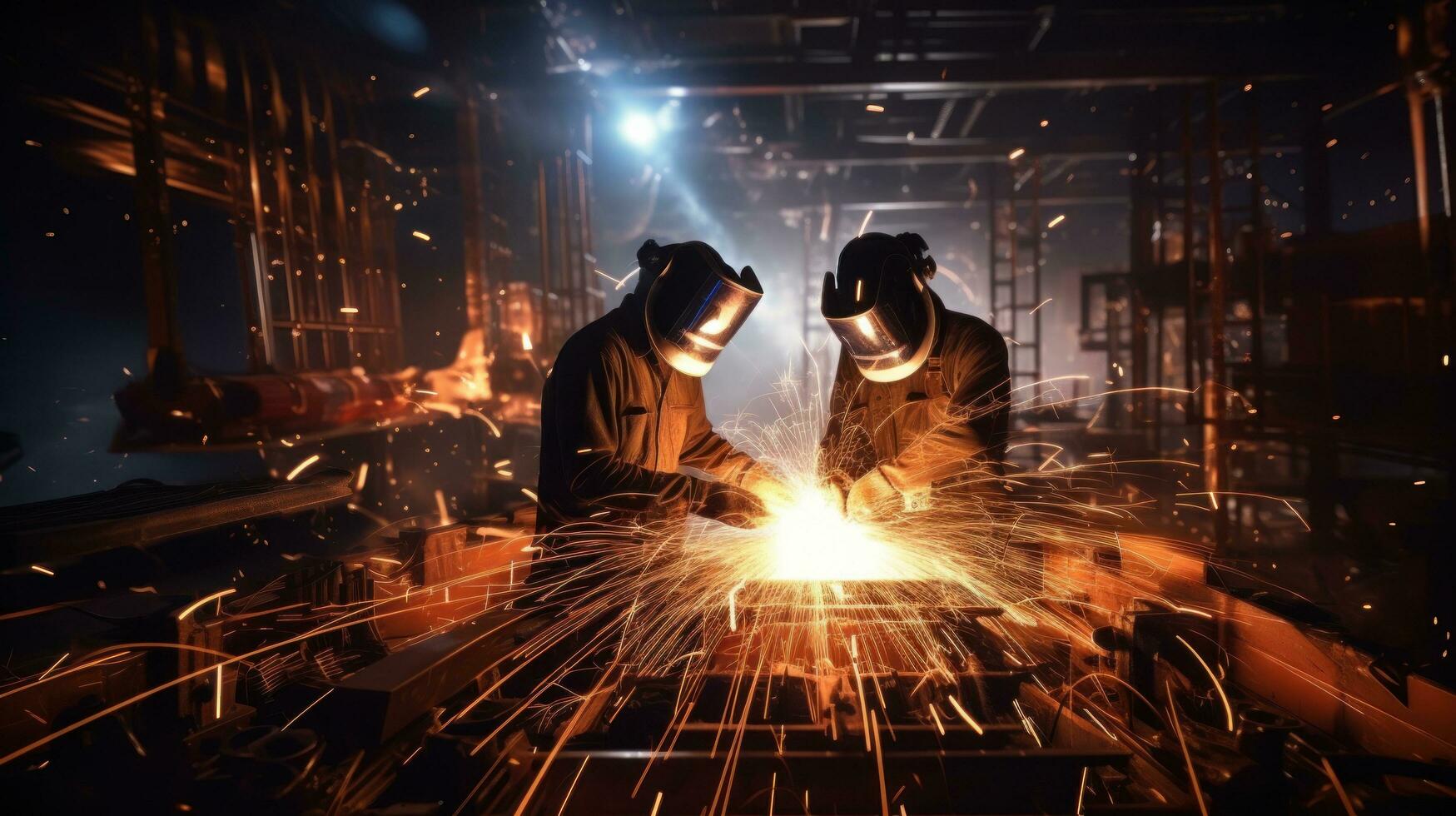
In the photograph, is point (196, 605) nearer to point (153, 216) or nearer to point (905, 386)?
point (905, 386)

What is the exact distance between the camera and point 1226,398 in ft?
23.1

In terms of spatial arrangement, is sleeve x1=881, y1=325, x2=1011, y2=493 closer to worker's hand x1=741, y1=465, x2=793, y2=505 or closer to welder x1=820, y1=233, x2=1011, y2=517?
welder x1=820, y1=233, x2=1011, y2=517

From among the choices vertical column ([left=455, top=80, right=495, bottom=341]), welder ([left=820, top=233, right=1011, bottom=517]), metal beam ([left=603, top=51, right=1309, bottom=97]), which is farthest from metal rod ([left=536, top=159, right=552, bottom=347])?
welder ([left=820, top=233, right=1011, bottom=517])

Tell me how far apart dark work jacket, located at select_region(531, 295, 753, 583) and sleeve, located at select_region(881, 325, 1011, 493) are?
2.64 feet

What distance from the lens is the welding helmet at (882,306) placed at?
2.27 m

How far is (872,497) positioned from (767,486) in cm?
50

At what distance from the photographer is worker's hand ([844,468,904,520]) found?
8.21ft

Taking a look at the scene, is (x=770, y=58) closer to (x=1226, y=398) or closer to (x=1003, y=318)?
(x=1226, y=398)

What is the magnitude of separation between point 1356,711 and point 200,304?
6291mm

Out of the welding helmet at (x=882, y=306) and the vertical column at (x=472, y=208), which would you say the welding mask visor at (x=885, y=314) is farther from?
the vertical column at (x=472, y=208)

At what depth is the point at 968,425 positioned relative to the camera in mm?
2592

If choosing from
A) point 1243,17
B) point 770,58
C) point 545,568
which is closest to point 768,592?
point 545,568

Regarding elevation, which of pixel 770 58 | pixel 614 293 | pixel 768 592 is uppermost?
pixel 770 58

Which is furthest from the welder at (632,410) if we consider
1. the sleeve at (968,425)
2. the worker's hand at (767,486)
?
the sleeve at (968,425)
